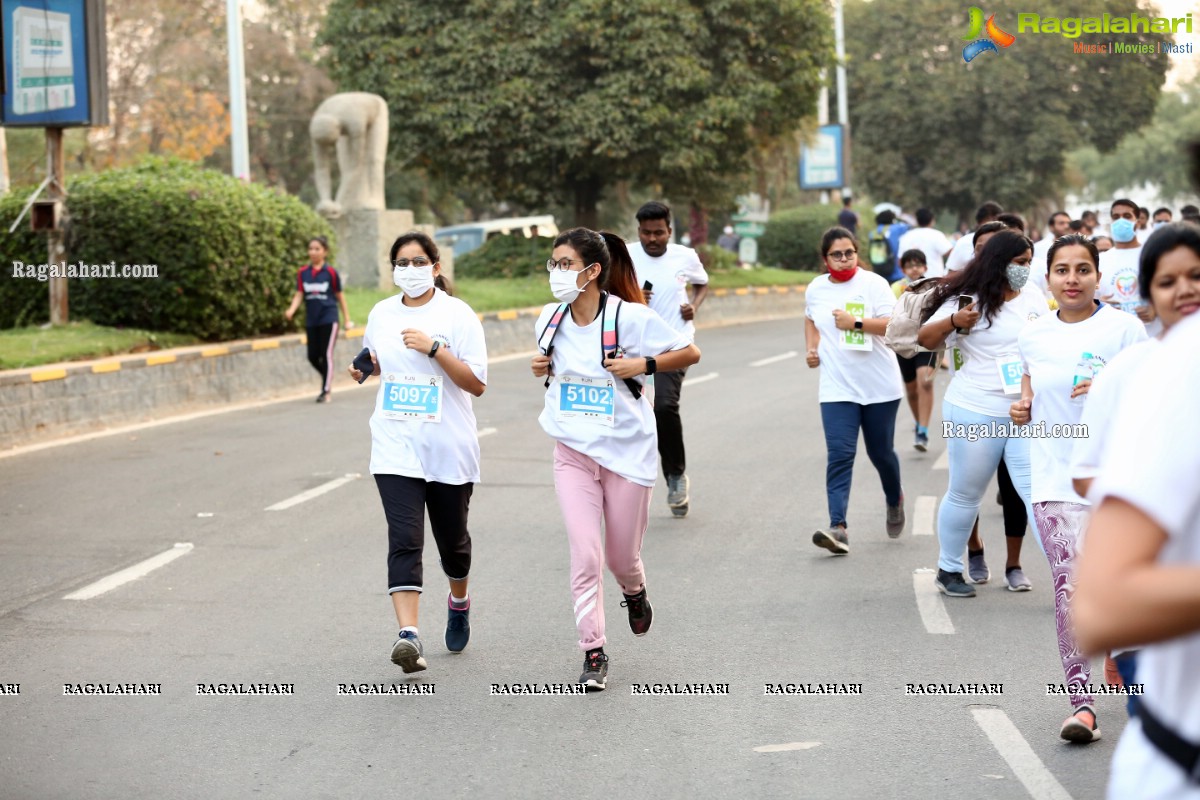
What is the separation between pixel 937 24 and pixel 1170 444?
56.0m

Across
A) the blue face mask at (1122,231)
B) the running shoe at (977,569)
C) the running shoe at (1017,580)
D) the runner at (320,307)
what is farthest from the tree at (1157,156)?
the running shoe at (1017,580)

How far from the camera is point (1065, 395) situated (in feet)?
19.5

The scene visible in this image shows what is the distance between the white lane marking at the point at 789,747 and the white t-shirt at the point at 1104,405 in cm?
223

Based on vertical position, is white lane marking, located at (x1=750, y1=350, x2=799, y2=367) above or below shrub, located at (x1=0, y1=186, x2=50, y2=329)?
below

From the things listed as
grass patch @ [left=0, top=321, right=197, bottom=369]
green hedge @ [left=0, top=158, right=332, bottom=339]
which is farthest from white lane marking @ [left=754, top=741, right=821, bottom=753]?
green hedge @ [left=0, top=158, right=332, bottom=339]

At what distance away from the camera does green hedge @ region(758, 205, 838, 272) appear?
1741 inches

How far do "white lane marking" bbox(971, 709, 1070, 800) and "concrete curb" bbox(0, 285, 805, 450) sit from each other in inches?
406

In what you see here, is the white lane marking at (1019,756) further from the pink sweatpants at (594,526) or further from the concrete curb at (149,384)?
the concrete curb at (149,384)

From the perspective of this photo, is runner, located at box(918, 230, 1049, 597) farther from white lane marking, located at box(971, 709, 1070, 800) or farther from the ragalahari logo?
A: the ragalahari logo

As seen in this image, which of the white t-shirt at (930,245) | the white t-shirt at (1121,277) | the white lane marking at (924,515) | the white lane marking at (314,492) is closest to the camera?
the white lane marking at (924,515)

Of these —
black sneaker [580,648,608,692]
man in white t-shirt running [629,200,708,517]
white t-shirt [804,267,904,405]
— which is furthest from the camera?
man in white t-shirt running [629,200,708,517]

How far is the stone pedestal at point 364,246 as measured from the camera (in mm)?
26406

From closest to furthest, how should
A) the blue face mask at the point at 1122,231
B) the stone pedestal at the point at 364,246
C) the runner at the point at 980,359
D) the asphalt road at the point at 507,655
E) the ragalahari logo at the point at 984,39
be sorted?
1. the asphalt road at the point at 507,655
2. the runner at the point at 980,359
3. the blue face mask at the point at 1122,231
4. the stone pedestal at the point at 364,246
5. the ragalahari logo at the point at 984,39

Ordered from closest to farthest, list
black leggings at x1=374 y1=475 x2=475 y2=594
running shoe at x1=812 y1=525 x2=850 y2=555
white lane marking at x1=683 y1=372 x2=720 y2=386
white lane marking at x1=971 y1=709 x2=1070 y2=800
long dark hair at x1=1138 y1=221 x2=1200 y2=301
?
1. long dark hair at x1=1138 y1=221 x2=1200 y2=301
2. white lane marking at x1=971 y1=709 x2=1070 y2=800
3. black leggings at x1=374 y1=475 x2=475 y2=594
4. running shoe at x1=812 y1=525 x2=850 y2=555
5. white lane marking at x1=683 y1=372 x2=720 y2=386
